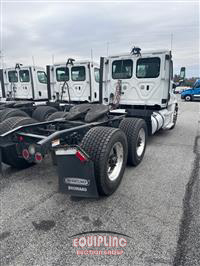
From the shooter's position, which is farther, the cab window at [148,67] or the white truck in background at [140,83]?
the cab window at [148,67]

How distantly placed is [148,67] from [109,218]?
4812mm

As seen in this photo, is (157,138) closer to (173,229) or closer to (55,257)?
(173,229)

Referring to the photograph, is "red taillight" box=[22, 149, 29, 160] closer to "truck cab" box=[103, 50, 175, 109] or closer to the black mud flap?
the black mud flap

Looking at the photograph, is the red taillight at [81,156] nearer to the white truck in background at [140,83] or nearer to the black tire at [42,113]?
the white truck in background at [140,83]

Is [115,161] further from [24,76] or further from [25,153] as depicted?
[24,76]

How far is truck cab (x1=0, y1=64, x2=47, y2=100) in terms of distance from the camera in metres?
10.1

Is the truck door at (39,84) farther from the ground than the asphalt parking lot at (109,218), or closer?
farther from the ground

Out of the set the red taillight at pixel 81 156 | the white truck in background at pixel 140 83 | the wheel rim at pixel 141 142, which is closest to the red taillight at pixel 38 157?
the red taillight at pixel 81 156

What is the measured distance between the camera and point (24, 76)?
1030cm

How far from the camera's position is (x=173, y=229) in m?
2.30

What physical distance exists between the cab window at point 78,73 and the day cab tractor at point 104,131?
2.45 meters

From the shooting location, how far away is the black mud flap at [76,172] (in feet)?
8.05

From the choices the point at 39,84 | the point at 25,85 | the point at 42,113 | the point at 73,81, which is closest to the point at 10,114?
Answer: the point at 42,113

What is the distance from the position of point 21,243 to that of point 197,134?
6.72 metres
